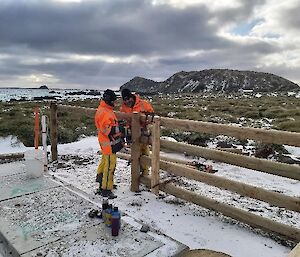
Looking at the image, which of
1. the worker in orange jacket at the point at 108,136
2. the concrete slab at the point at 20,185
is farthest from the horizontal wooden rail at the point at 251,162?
the concrete slab at the point at 20,185

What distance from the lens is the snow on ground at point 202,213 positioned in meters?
4.66

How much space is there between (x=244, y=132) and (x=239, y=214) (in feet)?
4.35

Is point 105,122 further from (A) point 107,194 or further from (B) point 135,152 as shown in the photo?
(A) point 107,194

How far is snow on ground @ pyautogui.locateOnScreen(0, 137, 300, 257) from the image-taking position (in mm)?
4656

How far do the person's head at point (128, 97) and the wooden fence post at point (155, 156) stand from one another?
160 cm

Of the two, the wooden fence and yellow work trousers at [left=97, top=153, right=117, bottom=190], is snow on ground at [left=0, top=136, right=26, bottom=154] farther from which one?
the wooden fence

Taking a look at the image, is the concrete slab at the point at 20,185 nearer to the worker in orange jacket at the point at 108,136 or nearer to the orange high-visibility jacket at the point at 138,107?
the worker in orange jacket at the point at 108,136

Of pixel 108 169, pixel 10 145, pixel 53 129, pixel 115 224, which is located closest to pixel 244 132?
pixel 115 224

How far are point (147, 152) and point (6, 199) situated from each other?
319 cm

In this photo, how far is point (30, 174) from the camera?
268 inches

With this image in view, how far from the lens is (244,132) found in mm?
4934

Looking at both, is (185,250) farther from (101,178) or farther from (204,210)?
(101,178)

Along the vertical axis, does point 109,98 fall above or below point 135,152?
above

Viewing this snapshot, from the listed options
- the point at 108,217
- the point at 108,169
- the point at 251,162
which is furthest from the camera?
the point at 108,169
